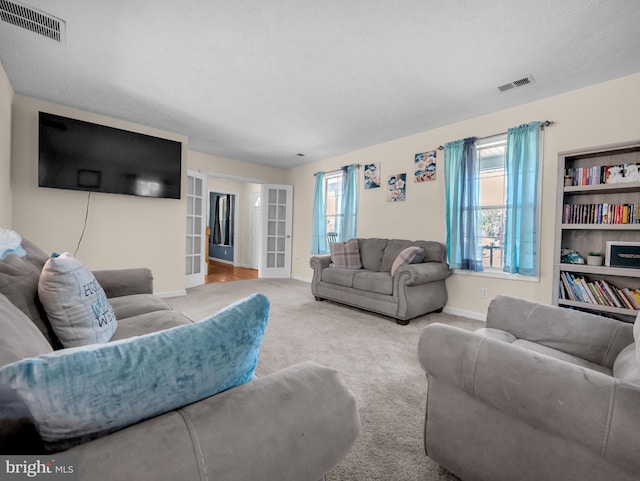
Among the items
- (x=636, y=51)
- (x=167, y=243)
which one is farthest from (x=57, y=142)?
(x=636, y=51)

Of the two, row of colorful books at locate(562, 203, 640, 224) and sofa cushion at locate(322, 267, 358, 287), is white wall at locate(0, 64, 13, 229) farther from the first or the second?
row of colorful books at locate(562, 203, 640, 224)

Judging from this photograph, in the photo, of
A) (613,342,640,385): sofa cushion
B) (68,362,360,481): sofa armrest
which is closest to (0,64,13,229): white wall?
(68,362,360,481): sofa armrest

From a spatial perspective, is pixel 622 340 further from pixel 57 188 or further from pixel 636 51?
pixel 57 188

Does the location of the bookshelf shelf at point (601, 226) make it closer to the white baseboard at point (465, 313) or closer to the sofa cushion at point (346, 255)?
the white baseboard at point (465, 313)

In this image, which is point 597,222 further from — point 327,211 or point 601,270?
point 327,211

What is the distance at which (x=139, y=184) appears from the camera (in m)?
3.96

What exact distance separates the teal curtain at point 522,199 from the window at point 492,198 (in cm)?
23

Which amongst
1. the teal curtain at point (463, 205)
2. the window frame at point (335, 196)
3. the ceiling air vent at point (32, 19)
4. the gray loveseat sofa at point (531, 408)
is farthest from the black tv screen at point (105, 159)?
the gray loveseat sofa at point (531, 408)

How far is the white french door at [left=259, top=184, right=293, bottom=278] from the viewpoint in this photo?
6293 mm

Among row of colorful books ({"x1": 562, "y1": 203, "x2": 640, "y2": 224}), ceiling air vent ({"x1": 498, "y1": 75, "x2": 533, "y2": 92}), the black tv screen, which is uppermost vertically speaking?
ceiling air vent ({"x1": 498, "y1": 75, "x2": 533, "y2": 92})

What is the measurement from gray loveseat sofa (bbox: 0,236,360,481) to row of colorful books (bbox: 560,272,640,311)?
2.80m

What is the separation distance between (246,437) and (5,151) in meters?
4.04

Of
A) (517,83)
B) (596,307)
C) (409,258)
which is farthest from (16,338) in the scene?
(517,83)

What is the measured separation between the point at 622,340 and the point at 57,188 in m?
5.04
